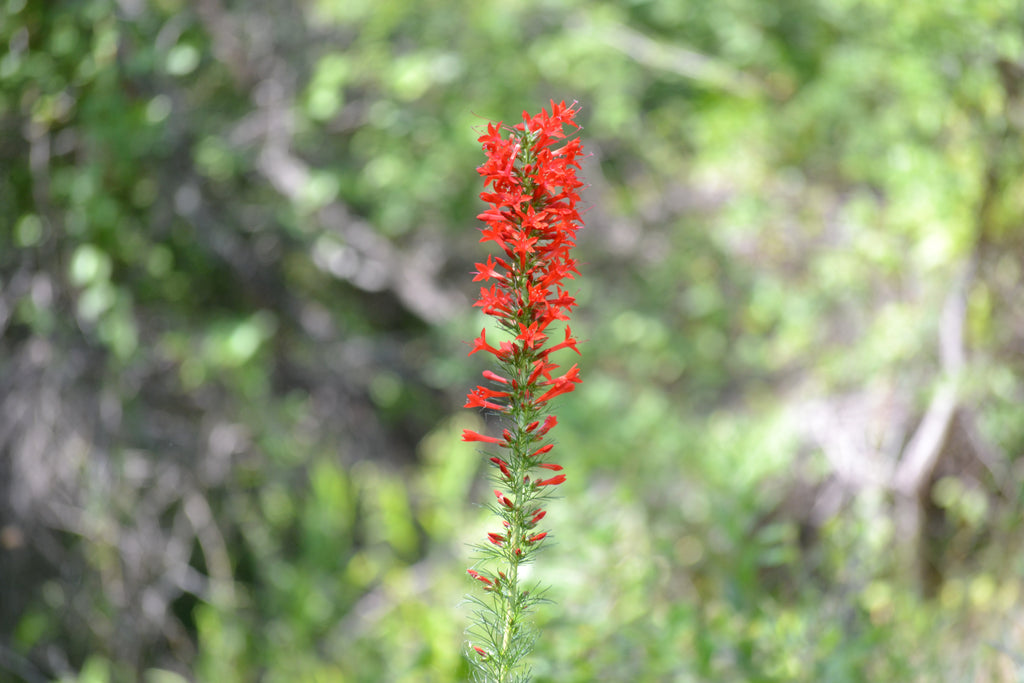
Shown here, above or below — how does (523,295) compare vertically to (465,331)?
below

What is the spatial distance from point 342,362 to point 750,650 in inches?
101

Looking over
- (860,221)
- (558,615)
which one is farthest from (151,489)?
(860,221)

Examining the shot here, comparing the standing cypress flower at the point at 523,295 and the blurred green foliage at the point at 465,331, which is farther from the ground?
the blurred green foliage at the point at 465,331

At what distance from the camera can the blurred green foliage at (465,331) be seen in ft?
10.1

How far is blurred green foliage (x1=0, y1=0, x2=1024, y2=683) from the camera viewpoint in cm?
307

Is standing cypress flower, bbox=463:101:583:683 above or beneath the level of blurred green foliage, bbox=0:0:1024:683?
beneath

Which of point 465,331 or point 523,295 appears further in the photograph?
point 465,331

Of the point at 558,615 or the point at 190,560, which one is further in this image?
the point at 190,560

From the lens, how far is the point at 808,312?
3998 mm

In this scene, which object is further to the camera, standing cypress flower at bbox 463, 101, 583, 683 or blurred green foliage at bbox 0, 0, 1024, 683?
blurred green foliage at bbox 0, 0, 1024, 683

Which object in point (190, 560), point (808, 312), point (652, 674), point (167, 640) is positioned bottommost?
point (652, 674)

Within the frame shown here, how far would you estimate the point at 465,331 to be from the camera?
378 cm

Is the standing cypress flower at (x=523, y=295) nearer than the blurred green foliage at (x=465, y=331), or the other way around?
the standing cypress flower at (x=523, y=295)

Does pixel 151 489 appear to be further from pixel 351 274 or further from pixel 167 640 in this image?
pixel 351 274
